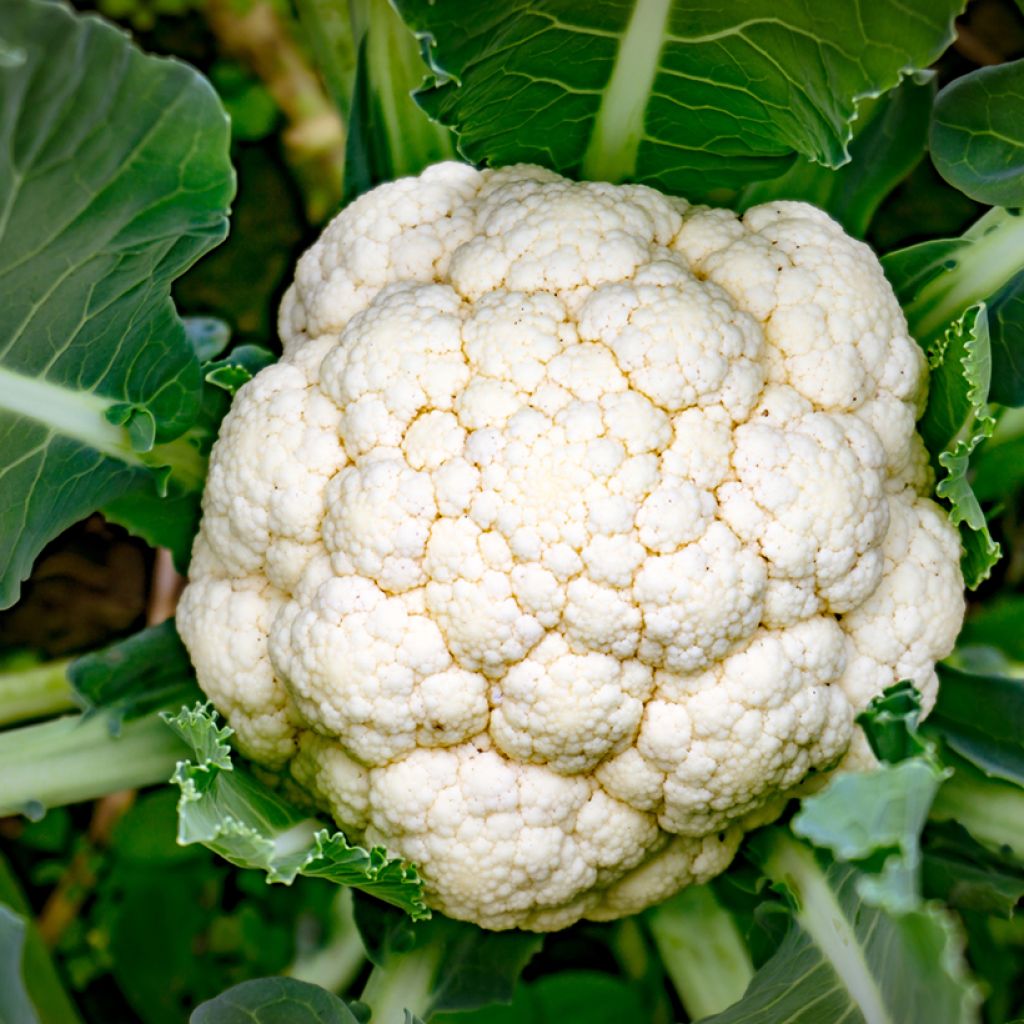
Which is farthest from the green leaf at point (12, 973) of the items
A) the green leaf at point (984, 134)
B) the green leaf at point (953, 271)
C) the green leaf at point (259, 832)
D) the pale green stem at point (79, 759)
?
the green leaf at point (984, 134)

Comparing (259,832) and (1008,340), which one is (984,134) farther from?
(259,832)

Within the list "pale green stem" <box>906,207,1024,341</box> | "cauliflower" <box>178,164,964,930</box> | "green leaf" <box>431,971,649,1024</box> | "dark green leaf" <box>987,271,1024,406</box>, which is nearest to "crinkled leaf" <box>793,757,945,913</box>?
"cauliflower" <box>178,164,964,930</box>

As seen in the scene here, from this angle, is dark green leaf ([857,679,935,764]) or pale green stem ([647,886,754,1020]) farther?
pale green stem ([647,886,754,1020])

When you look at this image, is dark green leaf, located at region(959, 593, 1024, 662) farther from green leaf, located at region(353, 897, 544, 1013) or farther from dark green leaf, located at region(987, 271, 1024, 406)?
green leaf, located at region(353, 897, 544, 1013)

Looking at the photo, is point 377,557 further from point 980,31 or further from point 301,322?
point 980,31

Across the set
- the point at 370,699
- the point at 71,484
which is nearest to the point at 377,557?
the point at 370,699

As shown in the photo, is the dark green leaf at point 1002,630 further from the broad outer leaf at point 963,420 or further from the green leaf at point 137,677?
the green leaf at point 137,677
